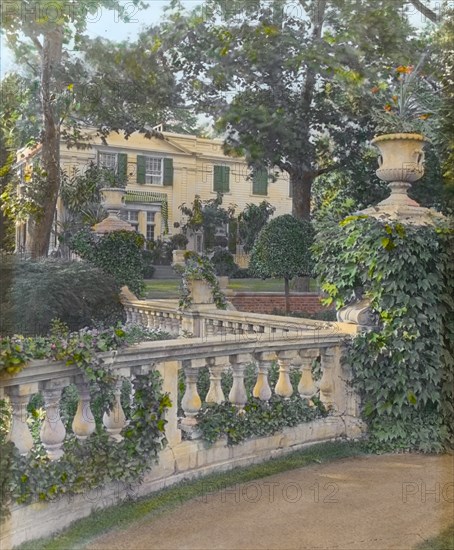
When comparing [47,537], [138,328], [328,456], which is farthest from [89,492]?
[138,328]

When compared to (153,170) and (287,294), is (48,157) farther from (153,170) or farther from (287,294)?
(287,294)

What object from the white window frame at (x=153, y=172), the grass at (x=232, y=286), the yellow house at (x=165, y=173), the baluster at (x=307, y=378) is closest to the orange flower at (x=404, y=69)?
the yellow house at (x=165, y=173)

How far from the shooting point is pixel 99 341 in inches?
103

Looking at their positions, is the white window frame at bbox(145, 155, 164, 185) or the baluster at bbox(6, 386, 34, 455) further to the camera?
the white window frame at bbox(145, 155, 164, 185)

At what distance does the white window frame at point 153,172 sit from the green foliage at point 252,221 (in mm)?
933

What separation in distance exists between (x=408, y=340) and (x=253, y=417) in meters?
1.22

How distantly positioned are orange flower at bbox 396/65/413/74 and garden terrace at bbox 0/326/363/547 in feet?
8.74

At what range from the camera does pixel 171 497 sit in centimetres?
282

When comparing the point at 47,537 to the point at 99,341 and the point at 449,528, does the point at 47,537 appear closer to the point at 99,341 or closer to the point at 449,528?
the point at 99,341

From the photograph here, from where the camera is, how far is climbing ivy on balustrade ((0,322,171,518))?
2264 millimetres

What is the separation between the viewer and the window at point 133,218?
5.41 meters

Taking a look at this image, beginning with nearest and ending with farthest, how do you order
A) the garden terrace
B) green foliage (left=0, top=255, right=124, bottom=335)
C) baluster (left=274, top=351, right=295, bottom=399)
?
the garden terrace
baluster (left=274, top=351, right=295, bottom=399)
green foliage (left=0, top=255, right=124, bottom=335)

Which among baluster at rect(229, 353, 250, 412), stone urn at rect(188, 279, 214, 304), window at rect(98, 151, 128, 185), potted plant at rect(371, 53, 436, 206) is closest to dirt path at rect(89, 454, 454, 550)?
baluster at rect(229, 353, 250, 412)

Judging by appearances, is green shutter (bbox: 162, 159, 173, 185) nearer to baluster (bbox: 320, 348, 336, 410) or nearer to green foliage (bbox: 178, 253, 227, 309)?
green foliage (bbox: 178, 253, 227, 309)
